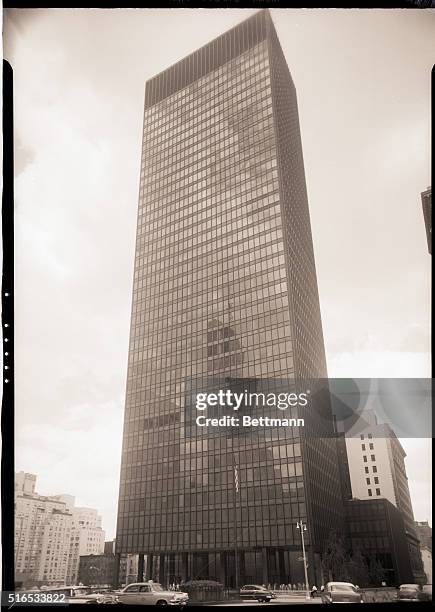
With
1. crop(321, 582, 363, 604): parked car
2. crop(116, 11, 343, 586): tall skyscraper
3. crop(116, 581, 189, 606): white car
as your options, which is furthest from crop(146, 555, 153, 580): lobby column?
crop(321, 582, 363, 604): parked car

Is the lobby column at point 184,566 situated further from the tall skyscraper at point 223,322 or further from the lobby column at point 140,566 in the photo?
the lobby column at point 140,566

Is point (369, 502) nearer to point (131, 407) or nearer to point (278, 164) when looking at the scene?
point (131, 407)

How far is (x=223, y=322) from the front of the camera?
3581cm

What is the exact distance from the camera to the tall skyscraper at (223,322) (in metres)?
29.1

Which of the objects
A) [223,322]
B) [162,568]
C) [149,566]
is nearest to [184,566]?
[162,568]

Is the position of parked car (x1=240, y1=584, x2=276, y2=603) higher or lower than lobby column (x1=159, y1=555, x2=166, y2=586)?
higher

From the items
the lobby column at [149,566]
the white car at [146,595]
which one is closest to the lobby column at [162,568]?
the lobby column at [149,566]

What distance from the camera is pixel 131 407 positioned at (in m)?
37.6

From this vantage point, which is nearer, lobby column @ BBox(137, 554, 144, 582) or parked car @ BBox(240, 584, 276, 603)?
parked car @ BBox(240, 584, 276, 603)

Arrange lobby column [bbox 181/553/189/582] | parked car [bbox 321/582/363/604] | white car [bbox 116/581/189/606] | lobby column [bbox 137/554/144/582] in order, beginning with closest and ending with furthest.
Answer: white car [bbox 116/581/189/606] < parked car [bbox 321/582/363/604] < lobby column [bbox 181/553/189/582] < lobby column [bbox 137/554/144/582]

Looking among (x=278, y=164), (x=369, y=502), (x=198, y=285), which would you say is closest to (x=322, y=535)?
(x=369, y=502)

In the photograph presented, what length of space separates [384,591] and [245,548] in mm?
7671

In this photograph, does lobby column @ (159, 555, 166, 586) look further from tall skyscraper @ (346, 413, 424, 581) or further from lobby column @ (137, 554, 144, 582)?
tall skyscraper @ (346, 413, 424, 581)

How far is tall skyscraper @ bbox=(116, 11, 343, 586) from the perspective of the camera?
2909cm
